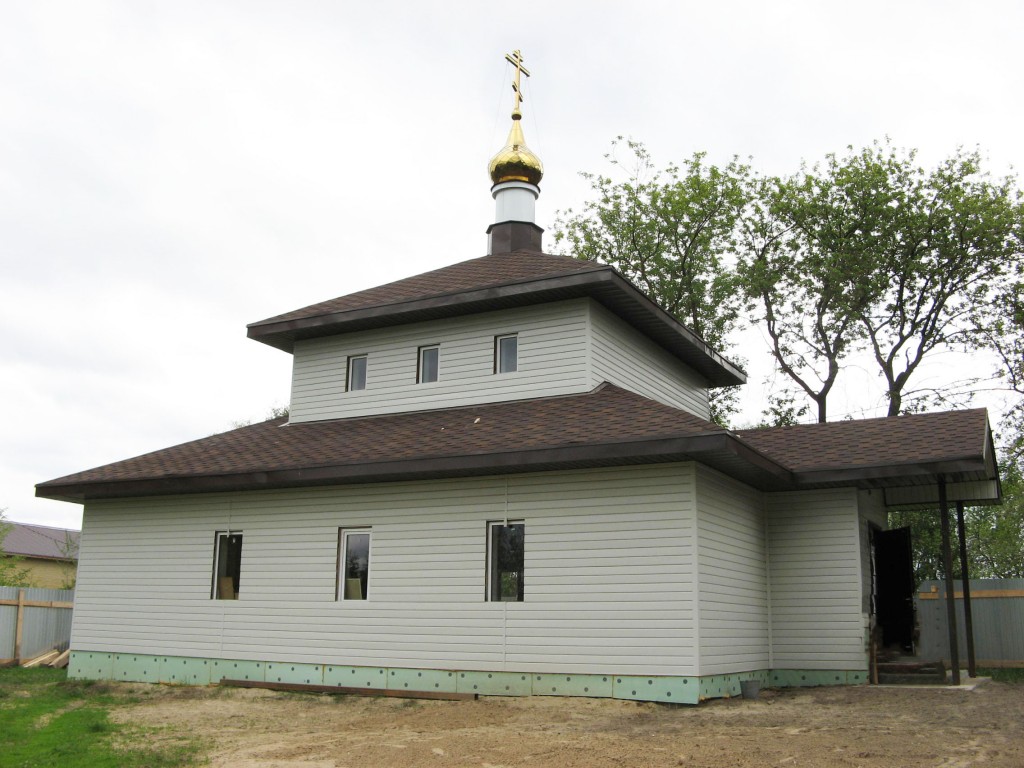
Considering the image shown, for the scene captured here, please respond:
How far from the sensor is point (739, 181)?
103 ft

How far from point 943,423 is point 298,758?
36.5 ft

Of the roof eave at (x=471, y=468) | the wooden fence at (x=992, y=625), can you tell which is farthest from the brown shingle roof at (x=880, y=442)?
the wooden fence at (x=992, y=625)

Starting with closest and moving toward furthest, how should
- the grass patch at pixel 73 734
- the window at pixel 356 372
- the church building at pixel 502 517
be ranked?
1. the grass patch at pixel 73 734
2. the church building at pixel 502 517
3. the window at pixel 356 372

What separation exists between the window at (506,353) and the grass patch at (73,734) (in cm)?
735

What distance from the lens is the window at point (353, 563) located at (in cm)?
1446

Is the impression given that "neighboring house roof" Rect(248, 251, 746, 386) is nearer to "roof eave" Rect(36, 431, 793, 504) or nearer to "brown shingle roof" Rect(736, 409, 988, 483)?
"brown shingle roof" Rect(736, 409, 988, 483)

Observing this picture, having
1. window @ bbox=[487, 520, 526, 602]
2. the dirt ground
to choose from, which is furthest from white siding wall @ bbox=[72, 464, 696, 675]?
the dirt ground

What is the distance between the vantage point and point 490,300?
1562cm

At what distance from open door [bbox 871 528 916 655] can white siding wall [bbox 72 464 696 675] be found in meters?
5.75

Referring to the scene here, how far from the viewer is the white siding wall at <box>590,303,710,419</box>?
611 inches

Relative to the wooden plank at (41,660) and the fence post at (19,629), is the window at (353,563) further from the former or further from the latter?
the fence post at (19,629)

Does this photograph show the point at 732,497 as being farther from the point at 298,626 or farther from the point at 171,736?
the point at 171,736

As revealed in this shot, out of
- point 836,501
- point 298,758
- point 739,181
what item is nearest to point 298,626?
point 298,758

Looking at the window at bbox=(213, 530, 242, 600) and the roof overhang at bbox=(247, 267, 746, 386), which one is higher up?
the roof overhang at bbox=(247, 267, 746, 386)
